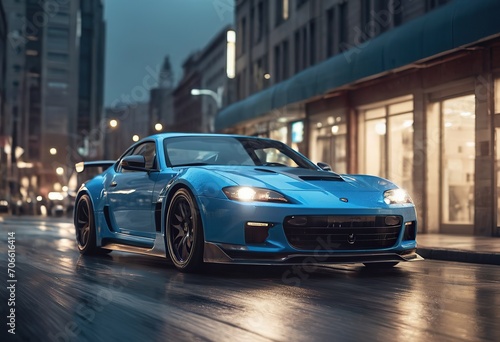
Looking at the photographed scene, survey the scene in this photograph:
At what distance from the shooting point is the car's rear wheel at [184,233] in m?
7.05

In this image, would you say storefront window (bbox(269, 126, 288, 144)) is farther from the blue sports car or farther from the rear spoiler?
the blue sports car

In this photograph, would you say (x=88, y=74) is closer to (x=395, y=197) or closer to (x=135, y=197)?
(x=135, y=197)

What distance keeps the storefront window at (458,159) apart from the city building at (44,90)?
116 metres

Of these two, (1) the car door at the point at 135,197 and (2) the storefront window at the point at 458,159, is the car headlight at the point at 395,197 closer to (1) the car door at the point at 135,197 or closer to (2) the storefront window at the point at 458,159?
(1) the car door at the point at 135,197

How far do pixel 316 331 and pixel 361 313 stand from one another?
698mm

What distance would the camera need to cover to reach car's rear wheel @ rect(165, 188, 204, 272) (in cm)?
705

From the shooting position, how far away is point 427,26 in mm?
16141

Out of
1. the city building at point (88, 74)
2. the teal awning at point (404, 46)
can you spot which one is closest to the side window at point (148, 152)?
the teal awning at point (404, 46)

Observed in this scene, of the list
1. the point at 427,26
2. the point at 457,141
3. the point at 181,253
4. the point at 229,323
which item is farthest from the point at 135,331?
the point at 457,141

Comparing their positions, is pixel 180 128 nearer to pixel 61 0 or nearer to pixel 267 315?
pixel 61 0

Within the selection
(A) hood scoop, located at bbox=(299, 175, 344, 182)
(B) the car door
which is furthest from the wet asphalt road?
(A) hood scoop, located at bbox=(299, 175, 344, 182)

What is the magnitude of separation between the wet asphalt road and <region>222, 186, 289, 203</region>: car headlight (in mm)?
691

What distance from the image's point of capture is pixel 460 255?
35.1ft

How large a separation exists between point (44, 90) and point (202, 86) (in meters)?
52.9
